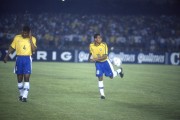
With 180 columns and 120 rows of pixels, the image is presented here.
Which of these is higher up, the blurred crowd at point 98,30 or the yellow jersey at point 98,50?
the blurred crowd at point 98,30

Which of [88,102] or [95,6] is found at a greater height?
[95,6]

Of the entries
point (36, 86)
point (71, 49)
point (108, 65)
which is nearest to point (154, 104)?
point (108, 65)

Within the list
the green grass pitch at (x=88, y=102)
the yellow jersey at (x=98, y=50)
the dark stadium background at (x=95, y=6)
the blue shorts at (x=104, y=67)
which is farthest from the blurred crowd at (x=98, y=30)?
the yellow jersey at (x=98, y=50)

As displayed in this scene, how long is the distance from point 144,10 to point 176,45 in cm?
605

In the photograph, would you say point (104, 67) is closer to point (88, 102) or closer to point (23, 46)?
point (88, 102)

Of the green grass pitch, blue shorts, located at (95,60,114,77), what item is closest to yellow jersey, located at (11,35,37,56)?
the green grass pitch

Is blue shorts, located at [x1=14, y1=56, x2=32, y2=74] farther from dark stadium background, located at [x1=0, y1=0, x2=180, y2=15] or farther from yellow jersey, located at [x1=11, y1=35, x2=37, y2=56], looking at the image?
dark stadium background, located at [x1=0, y1=0, x2=180, y2=15]

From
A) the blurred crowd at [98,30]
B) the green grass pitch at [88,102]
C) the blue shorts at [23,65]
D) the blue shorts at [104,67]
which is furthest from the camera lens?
the blurred crowd at [98,30]

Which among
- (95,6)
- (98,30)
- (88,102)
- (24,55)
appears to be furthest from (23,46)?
(95,6)

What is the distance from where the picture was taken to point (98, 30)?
41750 mm

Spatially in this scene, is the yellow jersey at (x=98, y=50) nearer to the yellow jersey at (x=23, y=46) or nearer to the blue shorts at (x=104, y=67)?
the blue shorts at (x=104, y=67)

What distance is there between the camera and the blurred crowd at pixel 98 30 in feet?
130

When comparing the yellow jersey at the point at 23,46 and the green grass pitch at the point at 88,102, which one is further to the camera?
the yellow jersey at the point at 23,46

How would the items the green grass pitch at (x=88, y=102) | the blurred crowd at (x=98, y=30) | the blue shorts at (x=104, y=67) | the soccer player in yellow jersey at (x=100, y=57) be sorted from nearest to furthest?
the green grass pitch at (x=88, y=102)
the soccer player in yellow jersey at (x=100, y=57)
the blue shorts at (x=104, y=67)
the blurred crowd at (x=98, y=30)
